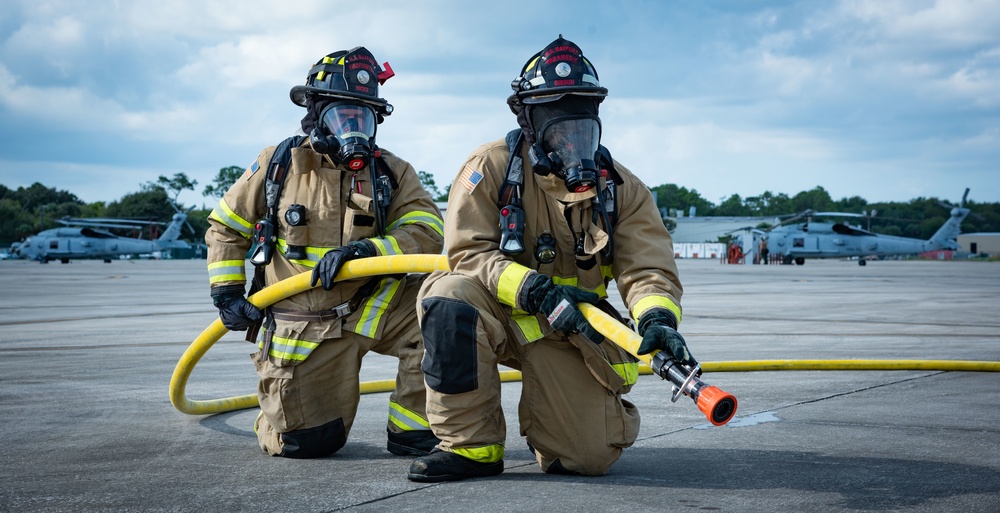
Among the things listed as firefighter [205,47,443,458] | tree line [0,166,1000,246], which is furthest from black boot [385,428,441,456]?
tree line [0,166,1000,246]

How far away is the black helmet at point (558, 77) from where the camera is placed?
13.2ft

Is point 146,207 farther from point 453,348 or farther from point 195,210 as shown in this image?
point 453,348

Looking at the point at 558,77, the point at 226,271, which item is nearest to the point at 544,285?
the point at 558,77

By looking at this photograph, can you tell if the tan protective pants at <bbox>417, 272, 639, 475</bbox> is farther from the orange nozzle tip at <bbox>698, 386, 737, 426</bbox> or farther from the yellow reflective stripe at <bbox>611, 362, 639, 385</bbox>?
the orange nozzle tip at <bbox>698, 386, 737, 426</bbox>

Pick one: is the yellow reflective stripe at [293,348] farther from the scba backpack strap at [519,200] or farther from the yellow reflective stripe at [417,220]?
the scba backpack strap at [519,200]

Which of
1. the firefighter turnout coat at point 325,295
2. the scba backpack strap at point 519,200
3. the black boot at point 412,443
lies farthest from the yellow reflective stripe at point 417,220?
the black boot at point 412,443

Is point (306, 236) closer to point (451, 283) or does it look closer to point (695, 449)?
point (451, 283)

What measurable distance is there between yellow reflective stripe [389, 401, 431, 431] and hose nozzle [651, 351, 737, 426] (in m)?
1.35

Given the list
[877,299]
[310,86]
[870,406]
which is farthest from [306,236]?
[877,299]

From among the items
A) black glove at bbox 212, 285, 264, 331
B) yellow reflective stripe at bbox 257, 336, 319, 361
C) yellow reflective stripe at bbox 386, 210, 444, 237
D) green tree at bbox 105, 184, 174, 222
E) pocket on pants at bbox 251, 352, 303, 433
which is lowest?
pocket on pants at bbox 251, 352, 303, 433

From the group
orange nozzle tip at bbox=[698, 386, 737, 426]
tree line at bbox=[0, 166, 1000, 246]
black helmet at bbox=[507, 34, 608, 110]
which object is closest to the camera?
orange nozzle tip at bbox=[698, 386, 737, 426]

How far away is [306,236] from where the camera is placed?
474 cm

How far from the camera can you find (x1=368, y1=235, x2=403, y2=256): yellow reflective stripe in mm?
4691

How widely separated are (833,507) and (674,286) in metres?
1.18
